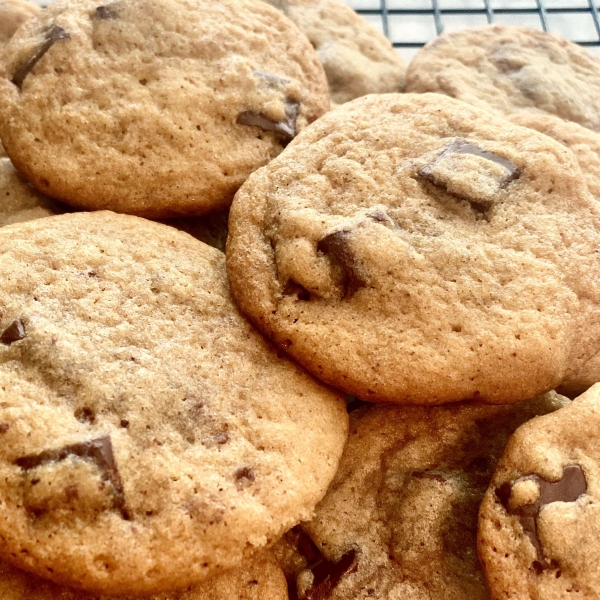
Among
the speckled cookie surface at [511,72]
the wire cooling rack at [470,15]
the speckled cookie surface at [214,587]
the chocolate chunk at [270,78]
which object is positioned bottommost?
the wire cooling rack at [470,15]

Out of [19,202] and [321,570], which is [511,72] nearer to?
[19,202]

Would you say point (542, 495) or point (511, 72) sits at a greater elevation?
point (511, 72)

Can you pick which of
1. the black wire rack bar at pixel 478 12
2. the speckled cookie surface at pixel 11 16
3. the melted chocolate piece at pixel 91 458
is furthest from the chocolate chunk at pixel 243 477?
the black wire rack bar at pixel 478 12

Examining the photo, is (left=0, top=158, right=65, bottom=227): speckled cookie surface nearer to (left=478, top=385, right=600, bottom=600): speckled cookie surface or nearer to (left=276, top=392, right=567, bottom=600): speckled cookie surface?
(left=276, top=392, right=567, bottom=600): speckled cookie surface

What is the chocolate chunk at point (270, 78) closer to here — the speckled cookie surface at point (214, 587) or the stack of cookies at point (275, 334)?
the stack of cookies at point (275, 334)

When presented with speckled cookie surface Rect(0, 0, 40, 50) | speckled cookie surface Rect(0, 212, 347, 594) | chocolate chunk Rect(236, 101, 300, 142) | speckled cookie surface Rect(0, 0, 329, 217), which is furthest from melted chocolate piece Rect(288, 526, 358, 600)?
speckled cookie surface Rect(0, 0, 40, 50)

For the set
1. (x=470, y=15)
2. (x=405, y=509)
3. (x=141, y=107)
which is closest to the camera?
(x=405, y=509)

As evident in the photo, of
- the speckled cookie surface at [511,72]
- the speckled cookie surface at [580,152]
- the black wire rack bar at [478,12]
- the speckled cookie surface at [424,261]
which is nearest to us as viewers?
the speckled cookie surface at [424,261]

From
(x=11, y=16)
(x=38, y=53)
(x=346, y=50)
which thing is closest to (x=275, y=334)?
(x=38, y=53)
